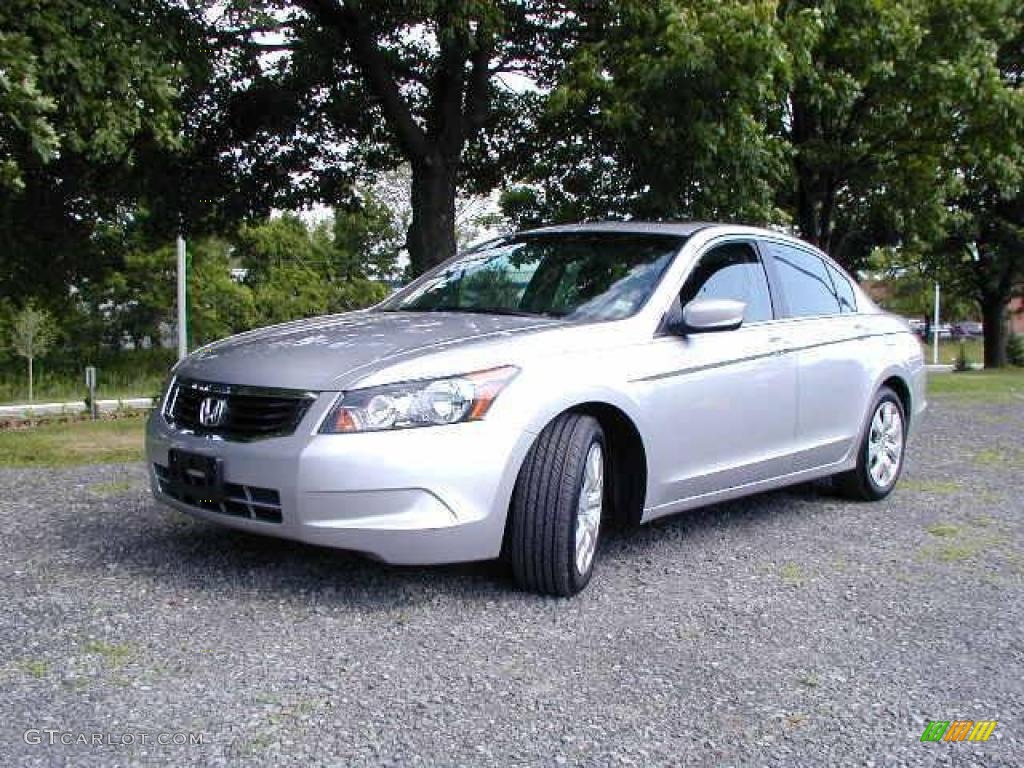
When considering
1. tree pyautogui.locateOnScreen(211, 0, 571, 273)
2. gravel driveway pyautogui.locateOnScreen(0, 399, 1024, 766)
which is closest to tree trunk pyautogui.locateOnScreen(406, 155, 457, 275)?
tree pyautogui.locateOnScreen(211, 0, 571, 273)

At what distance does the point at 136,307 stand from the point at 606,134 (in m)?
32.9

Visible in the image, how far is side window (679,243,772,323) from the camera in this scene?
522 centimetres

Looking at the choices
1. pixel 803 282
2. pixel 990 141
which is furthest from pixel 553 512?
pixel 990 141

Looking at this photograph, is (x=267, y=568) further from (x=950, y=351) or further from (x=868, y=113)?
(x=950, y=351)

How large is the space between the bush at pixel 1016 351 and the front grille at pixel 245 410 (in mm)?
37103

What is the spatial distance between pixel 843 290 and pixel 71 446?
6405 mm

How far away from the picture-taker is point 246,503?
4.07 metres

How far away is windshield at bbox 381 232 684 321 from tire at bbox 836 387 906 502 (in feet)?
6.54

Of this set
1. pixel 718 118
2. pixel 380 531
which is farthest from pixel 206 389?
pixel 718 118

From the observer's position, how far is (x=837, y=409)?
600 cm

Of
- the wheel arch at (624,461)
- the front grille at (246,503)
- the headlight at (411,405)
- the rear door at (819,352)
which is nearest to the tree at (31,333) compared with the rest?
the rear door at (819,352)

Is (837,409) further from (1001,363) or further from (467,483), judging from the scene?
(1001,363)

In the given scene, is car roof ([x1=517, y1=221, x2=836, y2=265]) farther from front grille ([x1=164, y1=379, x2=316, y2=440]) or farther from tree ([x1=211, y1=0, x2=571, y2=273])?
tree ([x1=211, y1=0, x2=571, y2=273])

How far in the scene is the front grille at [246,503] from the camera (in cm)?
399
